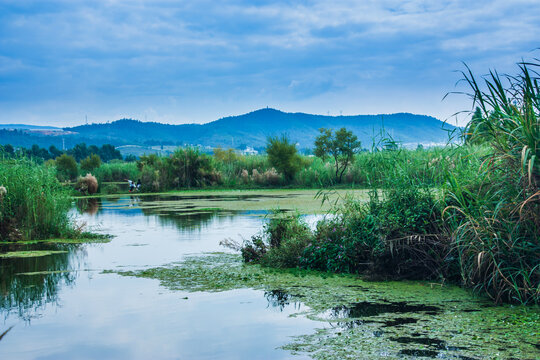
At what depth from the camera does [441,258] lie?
27.1 feet

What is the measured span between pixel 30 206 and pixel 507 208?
10.6 meters

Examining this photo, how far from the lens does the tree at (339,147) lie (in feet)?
109

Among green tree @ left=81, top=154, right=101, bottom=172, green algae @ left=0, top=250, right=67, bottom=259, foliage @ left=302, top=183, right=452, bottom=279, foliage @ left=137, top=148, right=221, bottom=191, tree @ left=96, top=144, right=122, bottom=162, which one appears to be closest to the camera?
foliage @ left=302, top=183, right=452, bottom=279

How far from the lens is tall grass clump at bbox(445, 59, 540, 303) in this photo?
6.81 meters

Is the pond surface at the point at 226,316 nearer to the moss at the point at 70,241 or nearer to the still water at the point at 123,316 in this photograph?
the still water at the point at 123,316

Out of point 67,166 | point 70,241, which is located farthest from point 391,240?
point 67,166

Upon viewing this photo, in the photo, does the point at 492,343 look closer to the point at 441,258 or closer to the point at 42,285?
the point at 441,258

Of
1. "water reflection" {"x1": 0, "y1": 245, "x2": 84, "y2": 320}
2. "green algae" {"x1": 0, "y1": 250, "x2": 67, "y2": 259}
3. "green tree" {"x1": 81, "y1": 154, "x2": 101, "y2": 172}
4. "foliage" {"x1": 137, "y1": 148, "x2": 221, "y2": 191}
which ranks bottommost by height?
"water reflection" {"x1": 0, "y1": 245, "x2": 84, "y2": 320}

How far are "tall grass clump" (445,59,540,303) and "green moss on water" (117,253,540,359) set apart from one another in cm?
35

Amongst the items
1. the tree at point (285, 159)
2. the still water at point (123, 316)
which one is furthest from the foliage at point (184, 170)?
the still water at point (123, 316)

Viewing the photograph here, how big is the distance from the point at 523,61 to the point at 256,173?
93.9ft

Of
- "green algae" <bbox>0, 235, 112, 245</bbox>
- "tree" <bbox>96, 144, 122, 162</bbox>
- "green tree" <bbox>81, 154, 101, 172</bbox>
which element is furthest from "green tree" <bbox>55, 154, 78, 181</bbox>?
"tree" <bbox>96, 144, 122, 162</bbox>

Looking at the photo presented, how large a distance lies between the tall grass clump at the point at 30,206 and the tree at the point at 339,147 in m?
21.1

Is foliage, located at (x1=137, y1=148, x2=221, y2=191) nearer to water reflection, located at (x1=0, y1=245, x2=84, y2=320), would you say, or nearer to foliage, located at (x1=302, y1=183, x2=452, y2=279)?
water reflection, located at (x1=0, y1=245, x2=84, y2=320)
